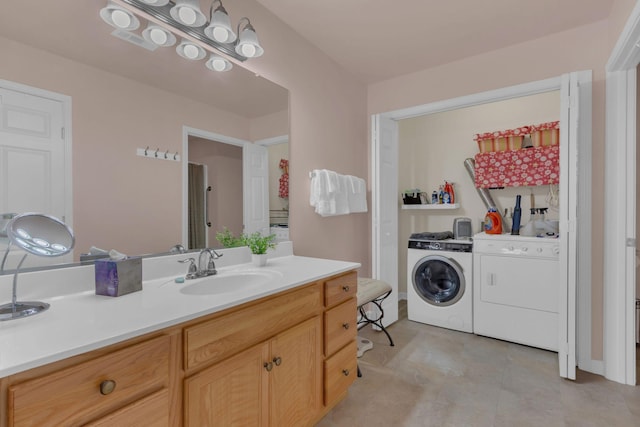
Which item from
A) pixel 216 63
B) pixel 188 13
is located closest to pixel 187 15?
pixel 188 13

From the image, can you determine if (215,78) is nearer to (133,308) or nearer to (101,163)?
(101,163)

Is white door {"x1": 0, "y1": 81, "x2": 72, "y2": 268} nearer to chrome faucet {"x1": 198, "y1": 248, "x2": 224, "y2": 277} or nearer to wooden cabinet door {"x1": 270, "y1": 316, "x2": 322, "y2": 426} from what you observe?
chrome faucet {"x1": 198, "y1": 248, "x2": 224, "y2": 277}

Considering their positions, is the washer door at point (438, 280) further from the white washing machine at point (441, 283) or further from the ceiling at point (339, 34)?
the ceiling at point (339, 34)

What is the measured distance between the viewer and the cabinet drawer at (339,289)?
1.57 metres

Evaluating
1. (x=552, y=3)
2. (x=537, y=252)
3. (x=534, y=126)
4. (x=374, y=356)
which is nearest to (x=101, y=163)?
(x=374, y=356)

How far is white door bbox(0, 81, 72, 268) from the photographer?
3.43ft

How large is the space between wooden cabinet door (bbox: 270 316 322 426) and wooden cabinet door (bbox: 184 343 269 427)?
65mm

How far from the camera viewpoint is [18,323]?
2.81 ft

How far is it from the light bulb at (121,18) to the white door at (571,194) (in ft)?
8.28

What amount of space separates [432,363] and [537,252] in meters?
1.25

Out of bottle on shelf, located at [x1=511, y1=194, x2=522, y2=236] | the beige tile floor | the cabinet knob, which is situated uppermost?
bottle on shelf, located at [x1=511, y1=194, x2=522, y2=236]

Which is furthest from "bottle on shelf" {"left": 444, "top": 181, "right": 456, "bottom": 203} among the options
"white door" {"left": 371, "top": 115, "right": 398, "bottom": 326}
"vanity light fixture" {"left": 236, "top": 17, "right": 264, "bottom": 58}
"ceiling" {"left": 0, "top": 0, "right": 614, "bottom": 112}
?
"vanity light fixture" {"left": 236, "top": 17, "right": 264, "bottom": 58}

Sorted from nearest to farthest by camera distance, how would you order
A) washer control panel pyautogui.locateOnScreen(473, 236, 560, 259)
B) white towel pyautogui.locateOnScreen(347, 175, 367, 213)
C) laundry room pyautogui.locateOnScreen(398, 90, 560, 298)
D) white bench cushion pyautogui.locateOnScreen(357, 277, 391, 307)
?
white bench cushion pyautogui.locateOnScreen(357, 277, 391, 307) → washer control panel pyautogui.locateOnScreen(473, 236, 560, 259) → white towel pyautogui.locateOnScreen(347, 175, 367, 213) → laundry room pyautogui.locateOnScreen(398, 90, 560, 298)

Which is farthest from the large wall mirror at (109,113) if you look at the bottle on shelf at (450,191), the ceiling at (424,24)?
the bottle on shelf at (450,191)
